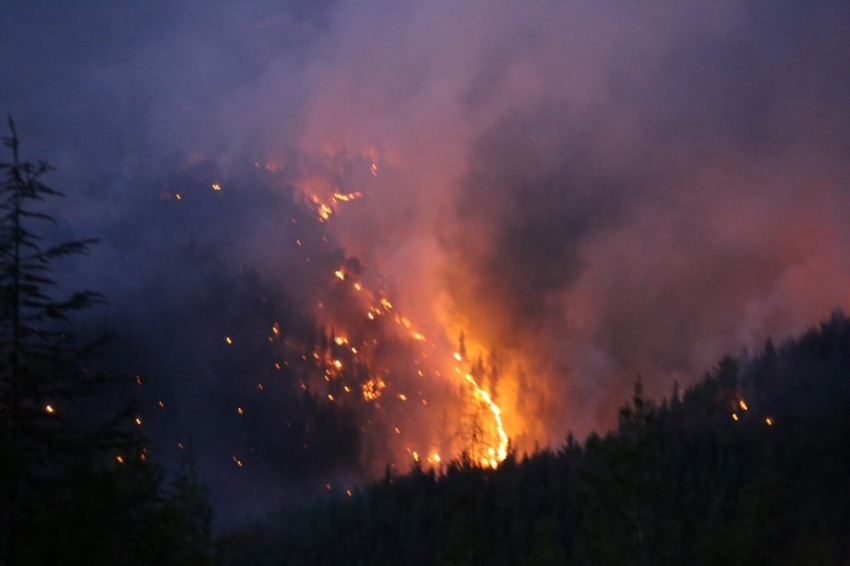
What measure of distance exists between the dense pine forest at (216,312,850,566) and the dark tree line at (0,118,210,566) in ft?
21.5

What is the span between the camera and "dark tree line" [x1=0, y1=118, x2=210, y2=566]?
10.6 m

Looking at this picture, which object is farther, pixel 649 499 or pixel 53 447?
pixel 649 499

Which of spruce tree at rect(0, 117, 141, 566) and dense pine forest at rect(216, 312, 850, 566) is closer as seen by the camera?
spruce tree at rect(0, 117, 141, 566)

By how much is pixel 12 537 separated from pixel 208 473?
170929mm

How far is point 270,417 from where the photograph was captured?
19738 cm

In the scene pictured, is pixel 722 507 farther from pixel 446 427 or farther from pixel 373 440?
pixel 373 440

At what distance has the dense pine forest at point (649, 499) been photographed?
26.1 meters

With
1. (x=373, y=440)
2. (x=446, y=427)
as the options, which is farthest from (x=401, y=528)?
(x=373, y=440)

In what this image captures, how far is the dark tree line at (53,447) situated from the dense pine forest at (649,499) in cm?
655

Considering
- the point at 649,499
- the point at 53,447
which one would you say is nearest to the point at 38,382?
the point at 53,447

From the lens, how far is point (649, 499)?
25.3 m

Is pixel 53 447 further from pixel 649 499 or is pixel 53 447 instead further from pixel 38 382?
pixel 649 499

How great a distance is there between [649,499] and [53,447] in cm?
1825

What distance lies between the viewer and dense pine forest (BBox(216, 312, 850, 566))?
26.1 metres
